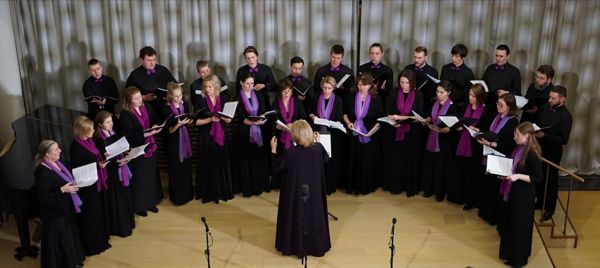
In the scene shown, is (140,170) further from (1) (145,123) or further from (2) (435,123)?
(2) (435,123)

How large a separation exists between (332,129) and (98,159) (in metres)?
2.87

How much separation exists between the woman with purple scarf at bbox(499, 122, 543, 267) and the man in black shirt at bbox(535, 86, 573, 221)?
36.3 inches

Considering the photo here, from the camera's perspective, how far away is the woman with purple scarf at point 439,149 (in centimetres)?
793

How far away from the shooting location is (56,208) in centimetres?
646

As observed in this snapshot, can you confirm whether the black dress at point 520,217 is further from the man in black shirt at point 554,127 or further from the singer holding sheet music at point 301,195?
the singer holding sheet music at point 301,195

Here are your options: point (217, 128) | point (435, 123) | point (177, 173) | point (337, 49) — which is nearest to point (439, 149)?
point (435, 123)

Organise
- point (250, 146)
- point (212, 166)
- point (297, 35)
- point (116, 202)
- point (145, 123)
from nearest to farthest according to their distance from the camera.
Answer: point (116, 202) < point (145, 123) < point (212, 166) < point (250, 146) < point (297, 35)

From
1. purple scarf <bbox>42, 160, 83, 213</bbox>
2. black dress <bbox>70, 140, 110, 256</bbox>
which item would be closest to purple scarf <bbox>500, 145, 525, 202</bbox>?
black dress <bbox>70, 140, 110, 256</bbox>

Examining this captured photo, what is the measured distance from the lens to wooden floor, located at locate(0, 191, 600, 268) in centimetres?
718

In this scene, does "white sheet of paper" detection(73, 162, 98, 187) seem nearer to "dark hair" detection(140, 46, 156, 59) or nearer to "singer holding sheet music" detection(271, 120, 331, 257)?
"singer holding sheet music" detection(271, 120, 331, 257)

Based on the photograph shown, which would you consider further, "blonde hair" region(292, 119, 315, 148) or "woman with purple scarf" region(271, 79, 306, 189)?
"woman with purple scarf" region(271, 79, 306, 189)

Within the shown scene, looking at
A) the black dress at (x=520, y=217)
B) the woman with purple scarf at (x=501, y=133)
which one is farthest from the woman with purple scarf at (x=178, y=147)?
the black dress at (x=520, y=217)

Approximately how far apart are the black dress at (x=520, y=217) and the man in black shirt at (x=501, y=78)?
5.77 feet

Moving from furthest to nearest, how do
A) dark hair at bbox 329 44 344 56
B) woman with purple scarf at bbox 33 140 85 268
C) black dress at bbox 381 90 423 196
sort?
dark hair at bbox 329 44 344 56
black dress at bbox 381 90 423 196
woman with purple scarf at bbox 33 140 85 268
